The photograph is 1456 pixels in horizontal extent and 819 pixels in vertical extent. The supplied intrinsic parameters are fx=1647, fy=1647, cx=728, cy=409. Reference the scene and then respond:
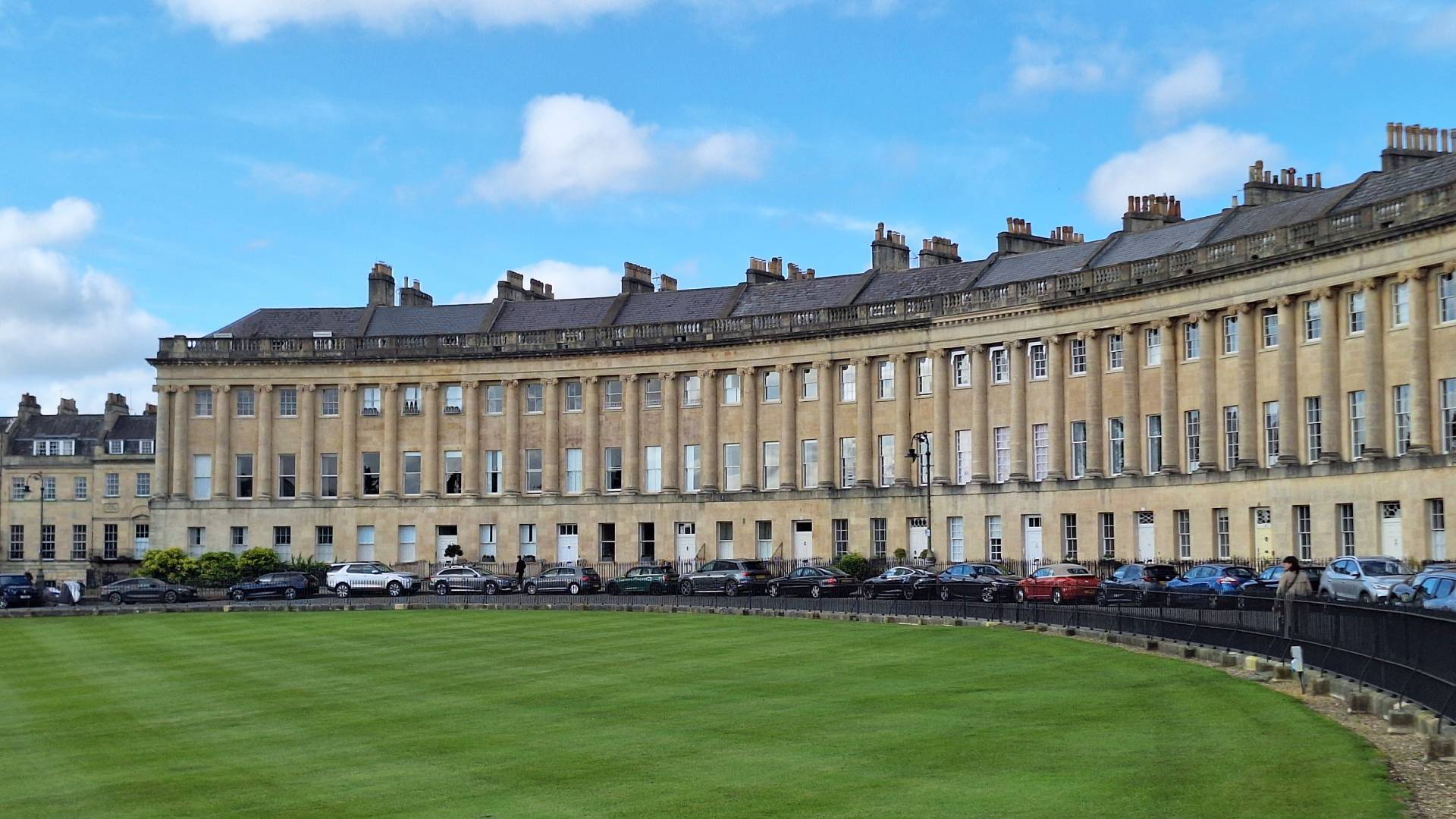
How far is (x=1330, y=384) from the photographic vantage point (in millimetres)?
56906

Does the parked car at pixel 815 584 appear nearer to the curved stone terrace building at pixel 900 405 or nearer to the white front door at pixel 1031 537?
the curved stone terrace building at pixel 900 405

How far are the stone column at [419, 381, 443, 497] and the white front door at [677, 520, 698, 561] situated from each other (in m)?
13.8

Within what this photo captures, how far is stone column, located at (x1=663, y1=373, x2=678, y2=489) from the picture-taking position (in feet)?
269

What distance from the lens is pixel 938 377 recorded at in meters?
73.4

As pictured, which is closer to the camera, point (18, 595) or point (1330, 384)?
point (1330, 384)

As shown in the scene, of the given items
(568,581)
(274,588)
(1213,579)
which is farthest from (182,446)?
(1213,579)

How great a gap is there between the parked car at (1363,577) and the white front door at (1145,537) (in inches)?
822

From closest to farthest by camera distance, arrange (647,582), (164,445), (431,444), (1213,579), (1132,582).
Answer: (1213,579)
(1132,582)
(647,582)
(431,444)
(164,445)

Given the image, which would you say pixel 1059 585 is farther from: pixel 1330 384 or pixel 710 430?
pixel 710 430

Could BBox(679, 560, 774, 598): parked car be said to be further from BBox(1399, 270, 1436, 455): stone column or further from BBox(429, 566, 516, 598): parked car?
BBox(1399, 270, 1436, 455): stone column

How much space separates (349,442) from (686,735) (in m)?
67.5

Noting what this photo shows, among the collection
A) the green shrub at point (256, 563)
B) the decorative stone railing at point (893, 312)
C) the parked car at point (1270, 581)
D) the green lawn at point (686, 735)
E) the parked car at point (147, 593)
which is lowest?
the green lawn at point (686, 735)

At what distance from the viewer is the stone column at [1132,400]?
65750mm

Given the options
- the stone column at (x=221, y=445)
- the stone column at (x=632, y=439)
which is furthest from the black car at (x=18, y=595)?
the stone column at (x=632, y=439)
